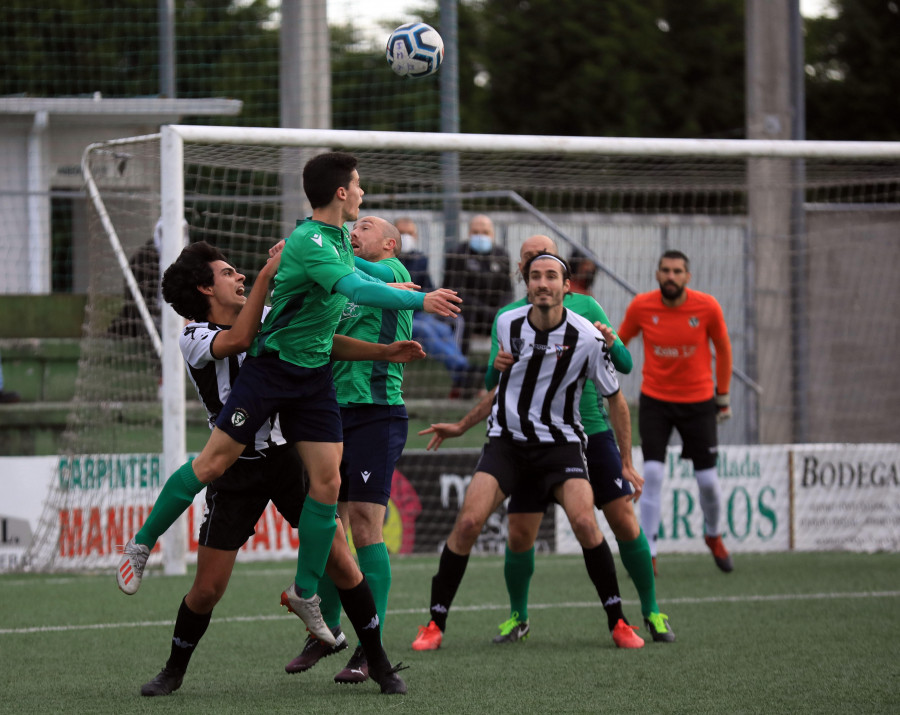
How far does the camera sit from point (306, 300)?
470 cm

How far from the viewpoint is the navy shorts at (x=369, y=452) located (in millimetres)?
5457

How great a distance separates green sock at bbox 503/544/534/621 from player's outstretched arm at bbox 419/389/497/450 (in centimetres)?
67

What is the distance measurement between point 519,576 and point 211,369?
2.15 meters

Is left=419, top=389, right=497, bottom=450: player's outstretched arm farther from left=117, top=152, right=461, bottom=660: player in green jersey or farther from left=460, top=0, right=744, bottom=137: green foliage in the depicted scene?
left=460, top=0, right=744, bottom=137: green foliage

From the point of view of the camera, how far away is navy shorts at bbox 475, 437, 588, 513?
593 centimetres

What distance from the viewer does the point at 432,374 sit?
1190 centimetres

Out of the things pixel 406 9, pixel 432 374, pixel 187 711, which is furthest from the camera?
pixel 406 9

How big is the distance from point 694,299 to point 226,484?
4622 mm

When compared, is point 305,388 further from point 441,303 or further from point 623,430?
point 623,430

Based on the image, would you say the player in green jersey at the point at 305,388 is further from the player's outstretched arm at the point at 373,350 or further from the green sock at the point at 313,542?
the player's outstretched arm at the point at 373,350

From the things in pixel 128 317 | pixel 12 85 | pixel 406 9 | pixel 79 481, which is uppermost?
pixel 406 9

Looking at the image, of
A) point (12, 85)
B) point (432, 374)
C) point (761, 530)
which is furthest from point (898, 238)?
point (12, 85)

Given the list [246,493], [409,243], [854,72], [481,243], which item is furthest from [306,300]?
[854,72]

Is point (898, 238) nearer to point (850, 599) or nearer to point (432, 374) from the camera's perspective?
point (432, 374)
